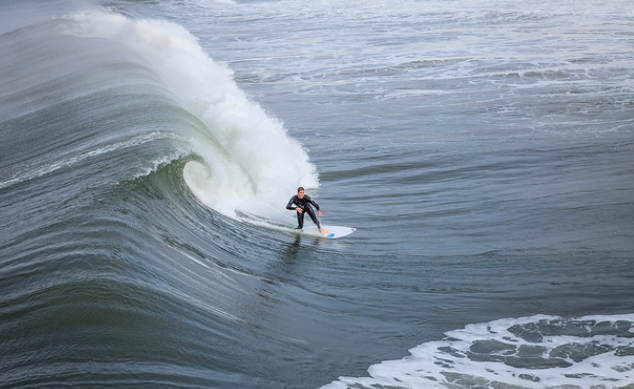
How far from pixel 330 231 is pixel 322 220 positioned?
944 mm

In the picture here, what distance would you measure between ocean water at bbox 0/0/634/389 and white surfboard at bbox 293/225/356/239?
27 cm

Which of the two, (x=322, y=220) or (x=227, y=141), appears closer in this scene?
(x=322, y=220)

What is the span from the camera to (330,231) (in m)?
13.3

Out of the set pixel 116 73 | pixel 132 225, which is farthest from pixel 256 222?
pixel 116 73

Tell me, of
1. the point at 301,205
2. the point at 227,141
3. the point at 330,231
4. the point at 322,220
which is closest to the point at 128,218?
the point at 301,205

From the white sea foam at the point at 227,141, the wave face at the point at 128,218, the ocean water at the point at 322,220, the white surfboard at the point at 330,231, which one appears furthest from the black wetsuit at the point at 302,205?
the white sea foam at the point at 227,141

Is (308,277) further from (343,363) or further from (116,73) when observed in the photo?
(116,73)

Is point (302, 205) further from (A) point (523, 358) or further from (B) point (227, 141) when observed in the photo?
(B) point (227, 141)

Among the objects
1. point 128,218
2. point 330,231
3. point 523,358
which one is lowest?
point 523,358

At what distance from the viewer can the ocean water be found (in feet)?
25.4

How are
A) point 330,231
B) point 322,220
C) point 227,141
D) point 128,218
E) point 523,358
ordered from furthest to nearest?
point 227,141, point 322,220, point 330,231, point 128,218, point 523,358

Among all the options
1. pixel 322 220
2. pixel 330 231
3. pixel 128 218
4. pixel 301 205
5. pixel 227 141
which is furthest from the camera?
pixel 227 141

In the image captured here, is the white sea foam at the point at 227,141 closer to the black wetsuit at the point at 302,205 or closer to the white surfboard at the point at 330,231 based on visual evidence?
the black wetsuit at the point at 302,205

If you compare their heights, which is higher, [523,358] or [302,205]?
[302,205]
